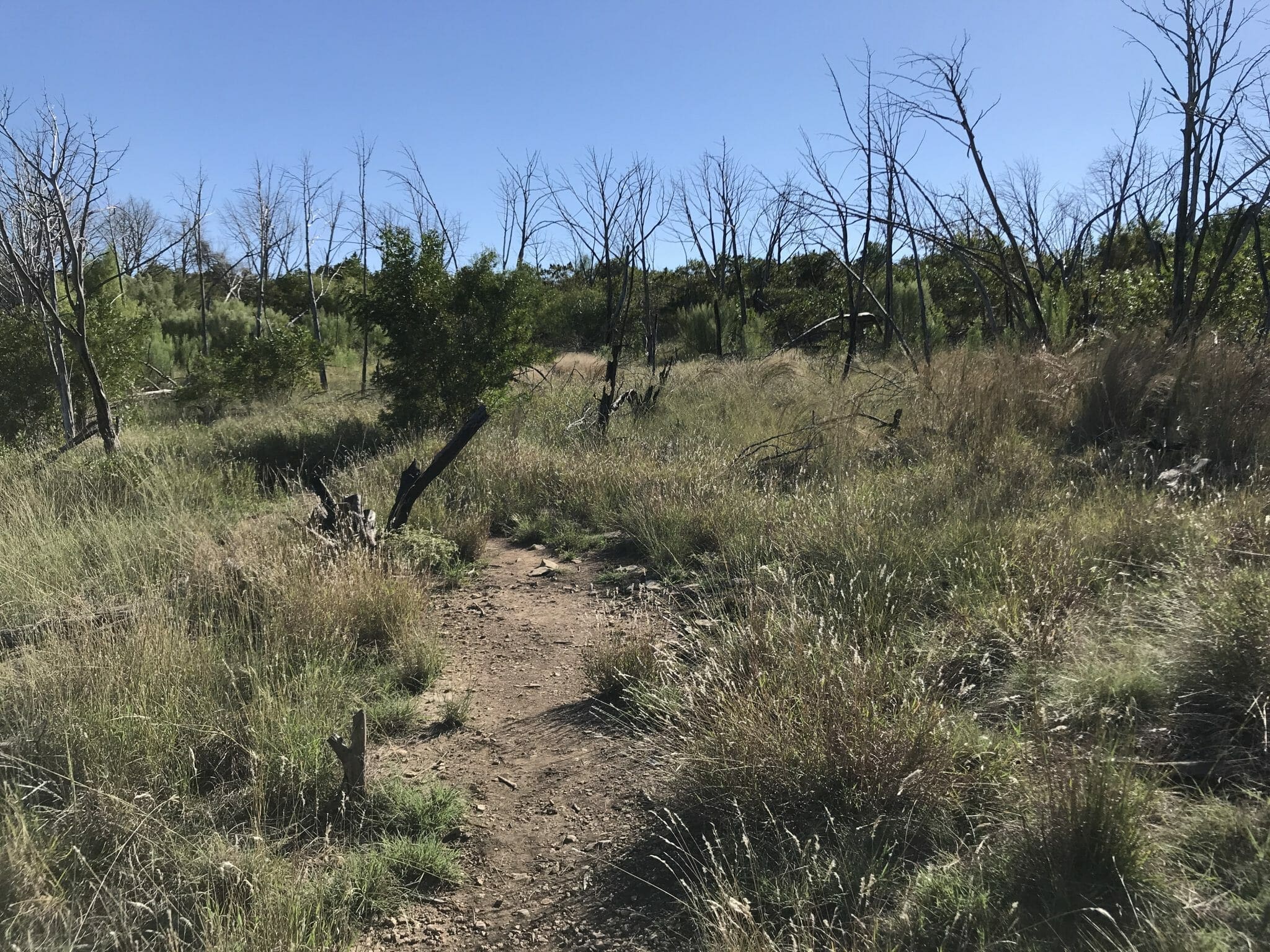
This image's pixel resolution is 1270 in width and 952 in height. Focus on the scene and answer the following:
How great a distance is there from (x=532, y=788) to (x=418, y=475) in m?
3.63

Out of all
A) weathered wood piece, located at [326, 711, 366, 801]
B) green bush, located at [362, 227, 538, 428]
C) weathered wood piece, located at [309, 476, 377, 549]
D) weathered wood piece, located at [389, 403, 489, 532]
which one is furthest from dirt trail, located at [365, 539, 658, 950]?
green bush, located at [362, 227, 538, 428]

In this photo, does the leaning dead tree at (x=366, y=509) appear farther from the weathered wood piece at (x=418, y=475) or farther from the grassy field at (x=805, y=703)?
the grassy field at (x=805, y=703)

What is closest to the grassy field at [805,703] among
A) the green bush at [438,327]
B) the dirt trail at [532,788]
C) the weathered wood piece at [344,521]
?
the dirt trail at [532,788]

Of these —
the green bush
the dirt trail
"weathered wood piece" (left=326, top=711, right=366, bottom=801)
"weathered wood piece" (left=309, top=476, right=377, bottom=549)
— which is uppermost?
the green bush

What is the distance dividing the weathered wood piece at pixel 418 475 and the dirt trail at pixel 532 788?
134cm

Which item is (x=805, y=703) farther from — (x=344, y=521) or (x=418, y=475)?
(x=418, y=475)

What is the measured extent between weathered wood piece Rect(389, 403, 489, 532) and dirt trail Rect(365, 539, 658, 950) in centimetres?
134

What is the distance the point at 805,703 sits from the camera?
2.53m

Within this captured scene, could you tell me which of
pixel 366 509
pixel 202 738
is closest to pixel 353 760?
pixel 202 738

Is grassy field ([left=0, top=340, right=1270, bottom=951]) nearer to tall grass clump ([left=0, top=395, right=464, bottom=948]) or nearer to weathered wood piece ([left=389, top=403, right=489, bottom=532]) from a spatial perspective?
tall grass clump ([left=0, top=395, right=464, bottom=948])

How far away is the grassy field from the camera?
1899 millimetres

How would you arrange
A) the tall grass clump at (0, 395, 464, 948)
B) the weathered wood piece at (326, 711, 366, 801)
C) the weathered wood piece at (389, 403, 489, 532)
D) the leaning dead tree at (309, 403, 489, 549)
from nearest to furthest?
the tall grass clump at (0, 395, 464, 948) < the weathered wood piece at (326, 711, 366, 801) < the leaning dead tree at (309, 403, 489, 549) < the weathered wood piece at (389, 403, 489, 532)

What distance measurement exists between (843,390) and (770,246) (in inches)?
842

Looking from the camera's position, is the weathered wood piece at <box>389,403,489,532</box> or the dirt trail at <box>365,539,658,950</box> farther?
the weathered wood piece at <box>389,403,489,532</box>
